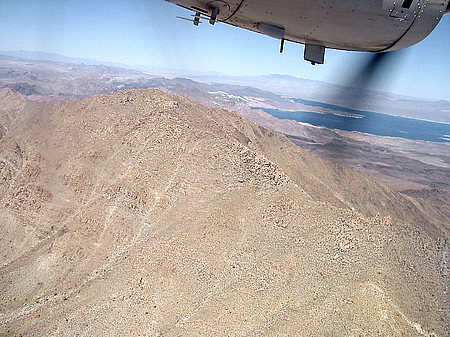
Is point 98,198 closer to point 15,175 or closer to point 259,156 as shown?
point 15,175

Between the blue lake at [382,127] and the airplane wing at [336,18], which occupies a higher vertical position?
the airplane wing at [336,18]

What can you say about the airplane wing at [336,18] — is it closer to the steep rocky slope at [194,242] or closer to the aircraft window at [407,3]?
the aircraft window at [407,3]

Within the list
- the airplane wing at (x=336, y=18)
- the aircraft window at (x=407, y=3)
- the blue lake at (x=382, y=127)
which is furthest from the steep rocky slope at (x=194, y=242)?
the blue lake at (x=382, y=127)

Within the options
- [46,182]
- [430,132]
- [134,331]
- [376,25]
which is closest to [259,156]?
[134,331]

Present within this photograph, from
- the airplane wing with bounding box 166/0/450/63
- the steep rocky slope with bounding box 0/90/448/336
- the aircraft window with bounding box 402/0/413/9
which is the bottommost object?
the steep rocky slope with bounding box 0/90/448/336

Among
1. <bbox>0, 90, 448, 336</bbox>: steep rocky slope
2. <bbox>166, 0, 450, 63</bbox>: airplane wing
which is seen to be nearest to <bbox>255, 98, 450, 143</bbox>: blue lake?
<bbox>0, 90, 448, 336</bbox>: steep rocky slope

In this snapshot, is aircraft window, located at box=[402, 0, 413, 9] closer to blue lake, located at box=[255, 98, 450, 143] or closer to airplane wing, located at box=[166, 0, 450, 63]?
airplane wing, located at box=[166, 0, 450, 63]

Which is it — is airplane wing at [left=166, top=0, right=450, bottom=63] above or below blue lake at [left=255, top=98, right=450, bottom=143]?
above
